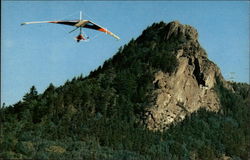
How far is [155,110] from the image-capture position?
177m

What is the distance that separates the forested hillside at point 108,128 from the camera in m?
134

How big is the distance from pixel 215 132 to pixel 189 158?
117 feet

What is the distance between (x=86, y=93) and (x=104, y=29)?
105m

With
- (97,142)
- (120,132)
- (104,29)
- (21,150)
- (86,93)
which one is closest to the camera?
(104,29)

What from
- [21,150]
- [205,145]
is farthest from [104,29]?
[205,145]

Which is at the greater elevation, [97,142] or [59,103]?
[59,103]

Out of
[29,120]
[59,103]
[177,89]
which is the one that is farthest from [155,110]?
[29,120]

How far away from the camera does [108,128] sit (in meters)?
157

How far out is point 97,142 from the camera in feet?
480

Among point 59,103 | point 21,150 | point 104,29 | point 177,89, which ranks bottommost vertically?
point 21,150

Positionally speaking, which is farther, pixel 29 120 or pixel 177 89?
pixel 177 89

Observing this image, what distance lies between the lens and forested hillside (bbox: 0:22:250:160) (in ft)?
439

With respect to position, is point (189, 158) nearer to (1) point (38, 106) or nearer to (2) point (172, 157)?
(2) point (172, 157)

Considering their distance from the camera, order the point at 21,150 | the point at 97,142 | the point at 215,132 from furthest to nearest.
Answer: the point at 215,132, the point at 97,142, the point at 21,150
